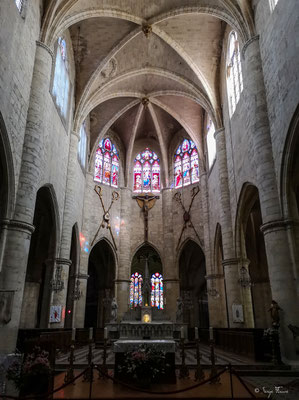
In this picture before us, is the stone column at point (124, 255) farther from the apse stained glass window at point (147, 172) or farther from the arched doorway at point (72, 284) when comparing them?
the arched doorway at point (72, 284)

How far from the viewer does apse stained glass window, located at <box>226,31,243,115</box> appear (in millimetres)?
17419

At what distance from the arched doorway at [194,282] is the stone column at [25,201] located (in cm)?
1930

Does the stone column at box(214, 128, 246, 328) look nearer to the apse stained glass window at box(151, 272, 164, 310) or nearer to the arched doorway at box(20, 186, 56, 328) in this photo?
the arched doorway at box(20, 186, 56, 328)

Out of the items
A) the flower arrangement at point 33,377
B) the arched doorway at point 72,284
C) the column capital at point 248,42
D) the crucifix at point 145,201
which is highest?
the column capital at point 248,42

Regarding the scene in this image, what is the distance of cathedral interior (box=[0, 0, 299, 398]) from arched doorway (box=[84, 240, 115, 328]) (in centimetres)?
13

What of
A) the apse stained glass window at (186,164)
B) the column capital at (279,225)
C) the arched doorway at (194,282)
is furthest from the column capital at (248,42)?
the arched doorway at (194,282)

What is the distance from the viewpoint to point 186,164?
2855 centimetres

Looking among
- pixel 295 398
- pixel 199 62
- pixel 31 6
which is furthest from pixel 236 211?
pixel 31 6

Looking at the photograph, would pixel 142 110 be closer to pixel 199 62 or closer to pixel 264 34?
pixel 199 62

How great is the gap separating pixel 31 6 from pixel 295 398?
15.5 metres

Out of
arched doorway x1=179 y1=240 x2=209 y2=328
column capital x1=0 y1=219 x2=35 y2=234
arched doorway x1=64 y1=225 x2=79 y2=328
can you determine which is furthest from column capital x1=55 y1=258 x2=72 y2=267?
arched doorway x1=179 y1=240 x2=209 y2=328

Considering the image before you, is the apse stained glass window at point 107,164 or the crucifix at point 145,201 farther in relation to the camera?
the crucifix at point 145,201

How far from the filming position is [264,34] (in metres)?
13.6

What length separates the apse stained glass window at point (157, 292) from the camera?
29922 millimetres
